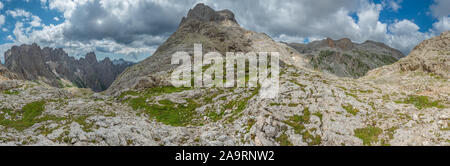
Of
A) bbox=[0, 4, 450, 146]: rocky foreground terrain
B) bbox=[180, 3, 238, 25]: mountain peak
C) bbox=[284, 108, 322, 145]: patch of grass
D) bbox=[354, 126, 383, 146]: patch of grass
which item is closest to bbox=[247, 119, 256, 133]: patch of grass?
bbox=[0, 4, 450, 146]: rocky foreground terrain

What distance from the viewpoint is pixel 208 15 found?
607ft

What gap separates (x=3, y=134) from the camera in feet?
52.3

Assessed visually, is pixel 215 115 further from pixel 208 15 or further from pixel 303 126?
pixel 208 15

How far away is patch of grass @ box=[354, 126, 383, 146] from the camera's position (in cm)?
1766

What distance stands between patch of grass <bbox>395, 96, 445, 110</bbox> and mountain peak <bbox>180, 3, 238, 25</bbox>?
16385 cm

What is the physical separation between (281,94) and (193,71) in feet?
94.3

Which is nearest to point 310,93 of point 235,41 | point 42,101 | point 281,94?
point 281,94

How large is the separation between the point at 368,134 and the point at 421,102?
1066 centimetres

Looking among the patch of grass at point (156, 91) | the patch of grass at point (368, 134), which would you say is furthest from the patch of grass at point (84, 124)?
the patch of grass at point (368, 134)

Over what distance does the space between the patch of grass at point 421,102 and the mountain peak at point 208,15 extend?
16385cm

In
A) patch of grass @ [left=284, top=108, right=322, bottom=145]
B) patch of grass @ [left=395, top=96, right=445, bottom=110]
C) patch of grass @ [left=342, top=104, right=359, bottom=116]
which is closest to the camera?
patch of grass @ [left=284, top=108, right=322, bottom=145]

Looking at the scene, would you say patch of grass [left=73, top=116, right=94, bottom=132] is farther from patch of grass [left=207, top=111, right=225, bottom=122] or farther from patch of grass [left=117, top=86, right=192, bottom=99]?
patch of grass [left=117, top=86, right=192, bottom=99]

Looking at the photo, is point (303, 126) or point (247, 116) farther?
point (247, 116)

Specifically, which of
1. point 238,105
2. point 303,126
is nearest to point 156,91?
point 238,105
